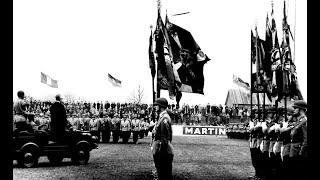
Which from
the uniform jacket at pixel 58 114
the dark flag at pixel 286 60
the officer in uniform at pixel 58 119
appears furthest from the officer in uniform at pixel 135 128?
the uniform jacket at pixel 58 114

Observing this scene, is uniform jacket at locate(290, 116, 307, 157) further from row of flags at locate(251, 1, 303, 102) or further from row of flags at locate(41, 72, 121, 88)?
row of flags at locate(41, 72, 121, 88)

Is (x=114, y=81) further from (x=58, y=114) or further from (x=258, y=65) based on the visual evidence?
(x=58, y=114)

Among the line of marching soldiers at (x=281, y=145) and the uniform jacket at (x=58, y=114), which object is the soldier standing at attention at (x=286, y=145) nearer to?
the line of marching soldiers at (x=281, y=145)

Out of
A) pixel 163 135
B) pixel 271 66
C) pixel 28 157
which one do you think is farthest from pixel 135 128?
pixel 163 135

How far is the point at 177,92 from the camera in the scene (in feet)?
49.2

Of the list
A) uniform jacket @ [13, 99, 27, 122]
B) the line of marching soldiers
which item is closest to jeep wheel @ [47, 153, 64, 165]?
uniform jacket @ [13, 99, 27, 122]

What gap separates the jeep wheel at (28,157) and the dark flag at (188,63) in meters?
4.76

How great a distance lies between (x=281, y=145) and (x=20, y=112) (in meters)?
8.04

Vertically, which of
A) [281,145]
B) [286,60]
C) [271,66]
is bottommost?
[281,145]

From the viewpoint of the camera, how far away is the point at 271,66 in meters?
19.9

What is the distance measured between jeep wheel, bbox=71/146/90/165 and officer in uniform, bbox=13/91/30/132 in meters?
1.95

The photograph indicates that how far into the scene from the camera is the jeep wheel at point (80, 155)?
57.9 feet

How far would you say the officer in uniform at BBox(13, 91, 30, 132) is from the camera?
1532 centimetres
